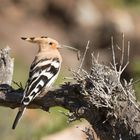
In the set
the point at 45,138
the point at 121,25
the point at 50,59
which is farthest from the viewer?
the point at 121,25

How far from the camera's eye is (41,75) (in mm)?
8633

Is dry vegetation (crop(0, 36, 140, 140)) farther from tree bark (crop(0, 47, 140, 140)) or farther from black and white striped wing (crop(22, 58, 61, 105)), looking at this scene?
black and white striped wing (crop(22, 58, 61, 105))

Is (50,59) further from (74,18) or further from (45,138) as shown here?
(74,18)

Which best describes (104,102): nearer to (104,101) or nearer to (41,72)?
(104,101)

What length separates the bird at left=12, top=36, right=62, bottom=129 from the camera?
8.20 meters

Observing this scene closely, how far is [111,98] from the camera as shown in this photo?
7559 mm

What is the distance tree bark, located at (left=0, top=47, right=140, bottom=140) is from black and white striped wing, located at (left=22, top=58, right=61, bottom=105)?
41 cm

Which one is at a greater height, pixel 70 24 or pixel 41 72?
pixel 41 72

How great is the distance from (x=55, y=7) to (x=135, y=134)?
13.8 m

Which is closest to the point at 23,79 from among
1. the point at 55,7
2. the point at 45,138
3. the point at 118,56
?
the point at 118,56

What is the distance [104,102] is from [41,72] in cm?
125

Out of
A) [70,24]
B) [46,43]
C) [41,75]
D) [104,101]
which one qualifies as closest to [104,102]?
[104,101]

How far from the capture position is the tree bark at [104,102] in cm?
754

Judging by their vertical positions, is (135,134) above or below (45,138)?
above
